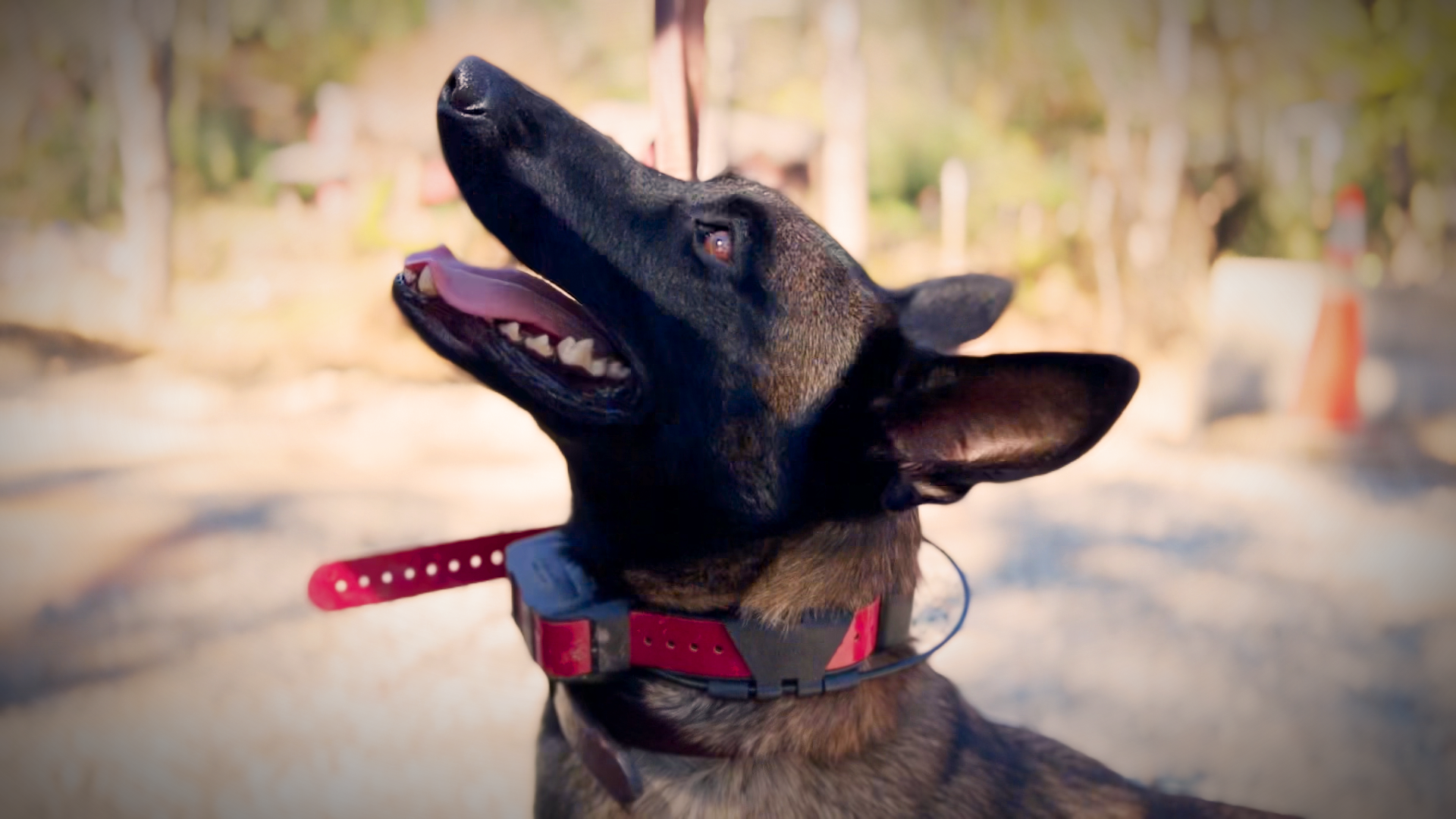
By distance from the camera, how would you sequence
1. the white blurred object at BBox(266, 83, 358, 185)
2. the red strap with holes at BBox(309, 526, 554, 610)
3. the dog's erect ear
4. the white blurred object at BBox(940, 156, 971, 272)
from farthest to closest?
the white blurred object at BBox(940, 156, 971, 272)
the white blurred object at BBox(266, 83, 358, 185)
the dog's erect ear
the red strap with holes at BBox(309, 526, 554, 610)

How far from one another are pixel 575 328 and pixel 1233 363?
600 cm

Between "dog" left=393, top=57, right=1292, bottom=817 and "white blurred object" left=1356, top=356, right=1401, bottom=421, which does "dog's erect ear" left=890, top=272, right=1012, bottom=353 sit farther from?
"white blurred object" left=1356, top=356, right=1401, bottom=421

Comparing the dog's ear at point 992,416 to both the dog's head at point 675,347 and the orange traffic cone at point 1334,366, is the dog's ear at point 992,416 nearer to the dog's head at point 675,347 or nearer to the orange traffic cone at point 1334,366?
the dog's head at point 675,347

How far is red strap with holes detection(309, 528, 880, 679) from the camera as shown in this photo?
55.4 inches

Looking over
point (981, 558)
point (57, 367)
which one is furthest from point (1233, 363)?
point (57, 367)

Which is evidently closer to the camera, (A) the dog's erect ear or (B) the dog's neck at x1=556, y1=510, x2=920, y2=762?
(B) the dog's neck at x1=556, y1=510, x2=920, y2=762

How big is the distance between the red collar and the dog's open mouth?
0.34m

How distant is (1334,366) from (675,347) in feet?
20.9

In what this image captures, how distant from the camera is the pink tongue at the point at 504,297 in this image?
1.46 meters

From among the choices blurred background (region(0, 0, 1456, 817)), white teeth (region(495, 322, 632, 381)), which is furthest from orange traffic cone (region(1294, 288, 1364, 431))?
white teeth (region(495, 322, 632, 381))

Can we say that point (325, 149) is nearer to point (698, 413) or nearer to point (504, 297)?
point (504, 297)

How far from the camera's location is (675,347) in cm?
144

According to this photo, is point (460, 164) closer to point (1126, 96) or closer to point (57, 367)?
point (57, 367)

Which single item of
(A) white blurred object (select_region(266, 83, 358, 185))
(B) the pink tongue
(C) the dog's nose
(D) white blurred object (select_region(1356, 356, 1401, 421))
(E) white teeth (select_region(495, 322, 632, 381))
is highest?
(A) white blurred object (select_region(266, 83, 358, 185))
